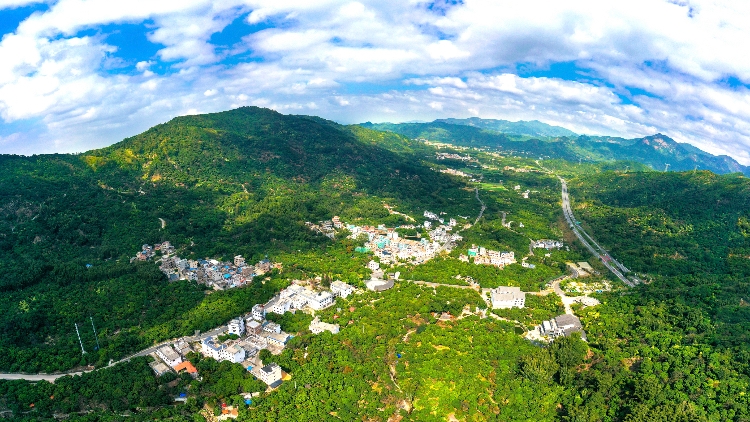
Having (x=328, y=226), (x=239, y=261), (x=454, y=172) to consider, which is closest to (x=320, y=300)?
(x=239, y=261)

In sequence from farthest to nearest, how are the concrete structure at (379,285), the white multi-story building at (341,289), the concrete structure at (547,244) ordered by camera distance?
1. the concrete structure at (547,244)
2. the concrete structure at (379,285)
3. the white multi-story building at (341,289)

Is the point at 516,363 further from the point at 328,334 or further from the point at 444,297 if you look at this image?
the point at 328,334

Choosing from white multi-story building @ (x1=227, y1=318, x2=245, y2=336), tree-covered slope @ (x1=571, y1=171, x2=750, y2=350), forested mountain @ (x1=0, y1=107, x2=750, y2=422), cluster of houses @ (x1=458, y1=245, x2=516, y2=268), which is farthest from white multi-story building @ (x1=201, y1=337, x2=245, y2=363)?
tree-covered slope @ (x1=571, y1=171, x2=750, y2=350)

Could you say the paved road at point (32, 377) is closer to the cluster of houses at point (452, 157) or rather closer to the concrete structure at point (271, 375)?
the concrete structure at point (271, 375)

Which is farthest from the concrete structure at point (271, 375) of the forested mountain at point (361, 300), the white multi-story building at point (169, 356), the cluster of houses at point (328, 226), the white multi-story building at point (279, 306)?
the cluster of houses at point (328, 226)

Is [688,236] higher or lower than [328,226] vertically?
lower

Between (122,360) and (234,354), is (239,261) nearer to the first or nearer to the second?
(122,360)

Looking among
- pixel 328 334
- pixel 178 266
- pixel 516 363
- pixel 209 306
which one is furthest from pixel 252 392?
pixel 178 266
